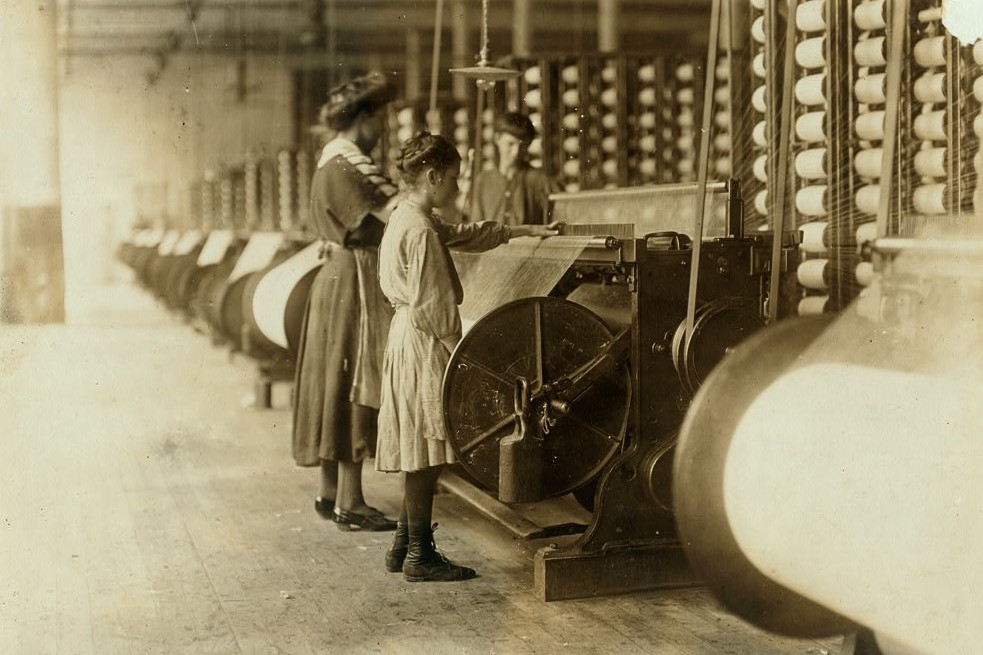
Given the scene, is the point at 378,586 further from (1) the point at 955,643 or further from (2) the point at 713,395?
(1) the point at 955,643

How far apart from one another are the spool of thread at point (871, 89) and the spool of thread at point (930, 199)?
1.45 feet

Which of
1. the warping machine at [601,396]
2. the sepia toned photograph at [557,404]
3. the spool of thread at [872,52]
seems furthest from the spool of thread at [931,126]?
the warping machine at [601,396]

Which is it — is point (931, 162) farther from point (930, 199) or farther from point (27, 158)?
point (27, 158)

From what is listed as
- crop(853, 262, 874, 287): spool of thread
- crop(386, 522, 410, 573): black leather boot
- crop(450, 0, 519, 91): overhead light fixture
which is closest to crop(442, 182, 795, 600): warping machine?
crop(386, 522, 410, 573): black leather boot

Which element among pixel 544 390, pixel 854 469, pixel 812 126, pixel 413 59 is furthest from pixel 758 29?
pixel 413 59

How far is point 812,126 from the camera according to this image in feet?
17.0

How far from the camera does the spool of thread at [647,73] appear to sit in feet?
27.5

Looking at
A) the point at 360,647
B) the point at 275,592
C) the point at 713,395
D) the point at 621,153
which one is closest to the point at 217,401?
the point at 621,153

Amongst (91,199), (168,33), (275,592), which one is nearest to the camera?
(275,592)

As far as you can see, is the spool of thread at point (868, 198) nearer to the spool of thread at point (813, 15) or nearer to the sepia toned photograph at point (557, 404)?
the sepia toned photograph at point (557, 404)

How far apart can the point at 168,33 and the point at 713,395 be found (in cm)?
331

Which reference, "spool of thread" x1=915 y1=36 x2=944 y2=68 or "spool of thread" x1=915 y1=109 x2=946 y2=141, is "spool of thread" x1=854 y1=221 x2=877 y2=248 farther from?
"spool of thread" x1=915 y1=36 x2=944 y2=68

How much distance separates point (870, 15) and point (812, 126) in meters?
0.56

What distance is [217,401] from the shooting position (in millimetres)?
7461
